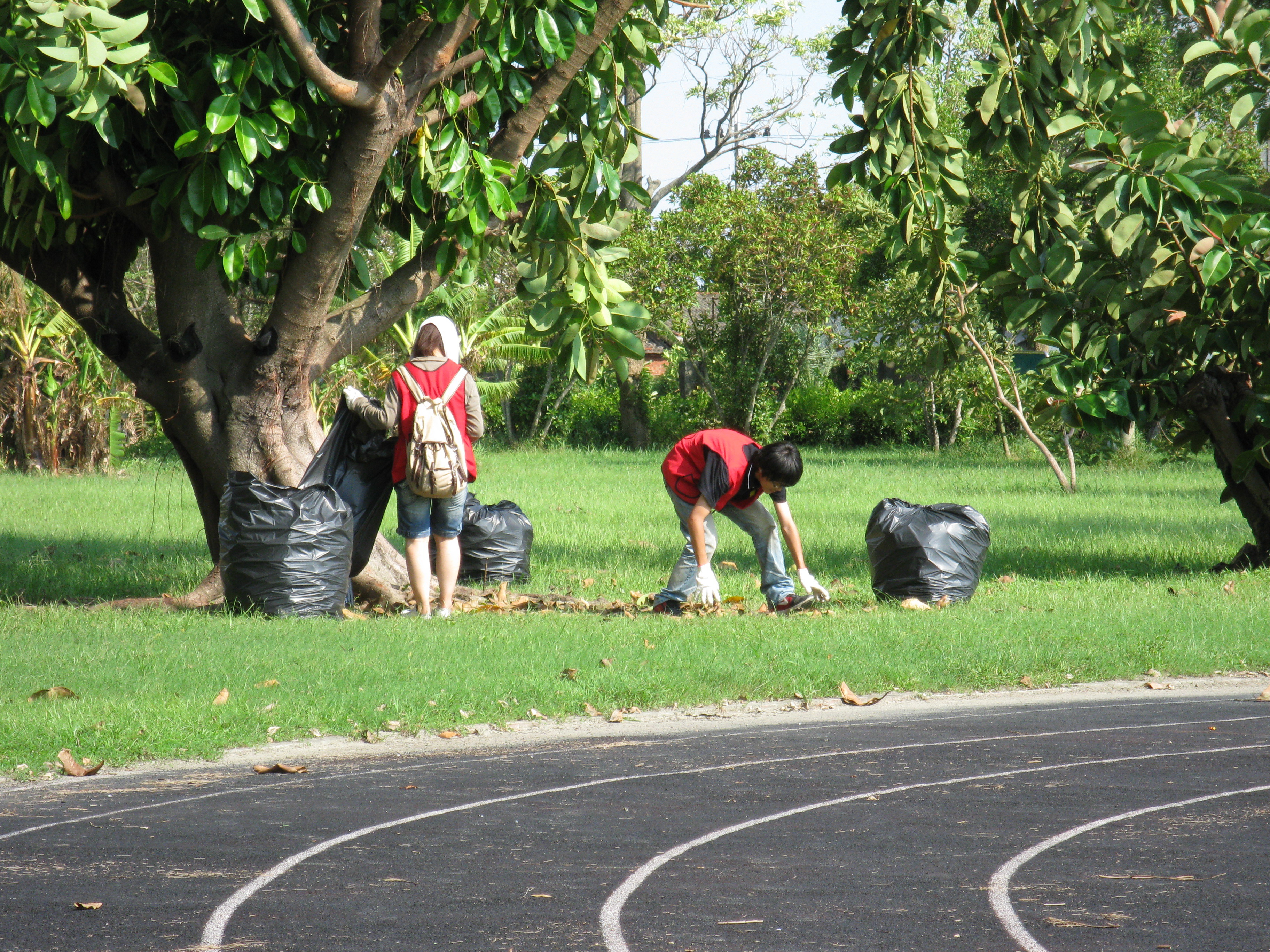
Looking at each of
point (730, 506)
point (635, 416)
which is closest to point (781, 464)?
point (730, 506)

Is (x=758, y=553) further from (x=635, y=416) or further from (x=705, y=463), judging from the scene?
(x=635, y=416)

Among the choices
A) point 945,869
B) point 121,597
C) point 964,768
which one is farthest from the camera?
point 121,597

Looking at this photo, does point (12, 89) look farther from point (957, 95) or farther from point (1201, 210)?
point (957, 95)

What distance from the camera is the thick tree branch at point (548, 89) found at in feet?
26.2

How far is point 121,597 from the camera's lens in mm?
9703

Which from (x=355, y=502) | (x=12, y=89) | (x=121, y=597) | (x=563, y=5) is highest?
(x=563, y=5)

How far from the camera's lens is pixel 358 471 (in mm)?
8961

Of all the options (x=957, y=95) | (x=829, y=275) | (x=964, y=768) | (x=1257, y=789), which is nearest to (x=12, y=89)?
(x=964, y=768)

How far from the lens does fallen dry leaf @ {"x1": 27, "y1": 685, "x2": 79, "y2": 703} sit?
6047 mm

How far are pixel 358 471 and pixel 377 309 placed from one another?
45.4 inches

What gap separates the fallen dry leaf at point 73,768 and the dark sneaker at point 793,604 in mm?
4577

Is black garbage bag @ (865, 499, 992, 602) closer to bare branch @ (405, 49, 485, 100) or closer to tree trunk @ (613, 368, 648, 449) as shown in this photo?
bare branch @ (405, 49, 485, 100)

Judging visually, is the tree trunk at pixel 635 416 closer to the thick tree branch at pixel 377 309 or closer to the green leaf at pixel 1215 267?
the thick tree branch at pixel 377 309

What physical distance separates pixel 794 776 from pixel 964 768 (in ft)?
2.31
